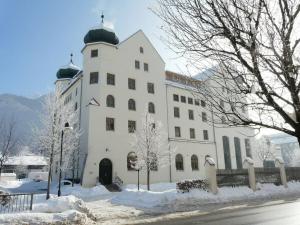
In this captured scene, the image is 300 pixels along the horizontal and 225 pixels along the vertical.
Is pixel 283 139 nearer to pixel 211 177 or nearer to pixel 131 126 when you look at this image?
pixel 131 126

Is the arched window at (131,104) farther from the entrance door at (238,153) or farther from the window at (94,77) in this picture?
the entrance door at (238,153)

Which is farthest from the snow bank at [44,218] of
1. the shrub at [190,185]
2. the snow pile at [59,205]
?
the shrub at [190,185]

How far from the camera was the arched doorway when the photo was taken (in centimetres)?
3064

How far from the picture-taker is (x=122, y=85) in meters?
34.7

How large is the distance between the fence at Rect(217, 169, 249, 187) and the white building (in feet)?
27.1

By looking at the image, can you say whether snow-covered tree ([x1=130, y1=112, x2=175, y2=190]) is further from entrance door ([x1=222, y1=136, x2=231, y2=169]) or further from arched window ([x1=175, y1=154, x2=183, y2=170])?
entrance door ([x1=222, y1=136, x2=231, y2=169])

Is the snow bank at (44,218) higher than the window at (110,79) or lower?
lower

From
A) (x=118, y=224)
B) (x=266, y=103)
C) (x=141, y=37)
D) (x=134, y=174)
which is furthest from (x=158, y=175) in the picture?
(x=266, y=103)

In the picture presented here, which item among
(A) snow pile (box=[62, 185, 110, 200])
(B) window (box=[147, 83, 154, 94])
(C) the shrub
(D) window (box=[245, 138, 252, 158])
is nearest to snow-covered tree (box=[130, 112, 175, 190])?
Answer: (A) snow pile (box=[62, 185, 110, 200])

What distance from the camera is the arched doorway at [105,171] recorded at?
30.6m

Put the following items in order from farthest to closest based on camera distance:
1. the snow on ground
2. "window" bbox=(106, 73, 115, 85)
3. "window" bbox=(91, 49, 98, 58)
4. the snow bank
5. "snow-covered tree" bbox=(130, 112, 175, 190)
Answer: "window" bbox=(91, 49, 98, 58) < "window" bbox=(106, 73, 115, 85) < "snow-covered tree" bbox=(130, 112, 175, 190) < the snow on ground < the snow bank

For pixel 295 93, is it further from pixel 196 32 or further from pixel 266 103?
pixel 196 32

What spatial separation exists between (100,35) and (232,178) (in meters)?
22.3

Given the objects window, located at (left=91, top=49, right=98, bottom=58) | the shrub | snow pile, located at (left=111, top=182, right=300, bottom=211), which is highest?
window, located at (left=91, top=49, right=98, bottom=58)
